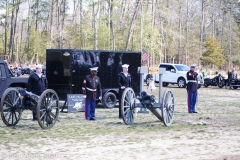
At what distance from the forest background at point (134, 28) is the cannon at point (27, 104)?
42068mm

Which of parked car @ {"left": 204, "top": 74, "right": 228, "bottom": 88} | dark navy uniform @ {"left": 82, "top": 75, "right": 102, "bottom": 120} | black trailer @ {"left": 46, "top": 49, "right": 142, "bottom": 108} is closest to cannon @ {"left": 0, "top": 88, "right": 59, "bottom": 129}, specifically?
dark navy uniform @ {"left": 82, "top": 75, "right": 102, "bottom": 120}

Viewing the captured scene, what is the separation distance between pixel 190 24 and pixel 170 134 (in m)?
73.3

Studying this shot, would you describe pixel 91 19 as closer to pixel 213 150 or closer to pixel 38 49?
pixel 38 49

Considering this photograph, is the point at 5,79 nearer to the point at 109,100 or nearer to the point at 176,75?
the point at 109,100

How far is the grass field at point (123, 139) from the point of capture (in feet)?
31.4

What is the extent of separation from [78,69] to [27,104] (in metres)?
6.18

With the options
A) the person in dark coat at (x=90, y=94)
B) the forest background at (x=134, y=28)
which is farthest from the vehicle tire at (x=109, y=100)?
the forest background at (x=134, y=28)

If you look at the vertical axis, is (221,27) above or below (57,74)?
above

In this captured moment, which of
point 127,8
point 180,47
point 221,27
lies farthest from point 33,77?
point 221,27

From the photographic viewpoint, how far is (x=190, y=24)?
83.9 meters

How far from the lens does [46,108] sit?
507 inches

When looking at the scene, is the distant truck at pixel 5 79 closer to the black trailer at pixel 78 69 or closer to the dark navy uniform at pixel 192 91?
the black trailer at pixel 78 69

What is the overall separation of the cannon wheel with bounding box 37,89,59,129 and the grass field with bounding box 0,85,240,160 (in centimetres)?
23

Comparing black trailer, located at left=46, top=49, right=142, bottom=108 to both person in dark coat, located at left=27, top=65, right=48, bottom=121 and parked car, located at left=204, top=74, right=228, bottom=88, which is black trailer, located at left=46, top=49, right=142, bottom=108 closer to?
person in dark coat, located at left=27, top=65, right=48, bottom=121
